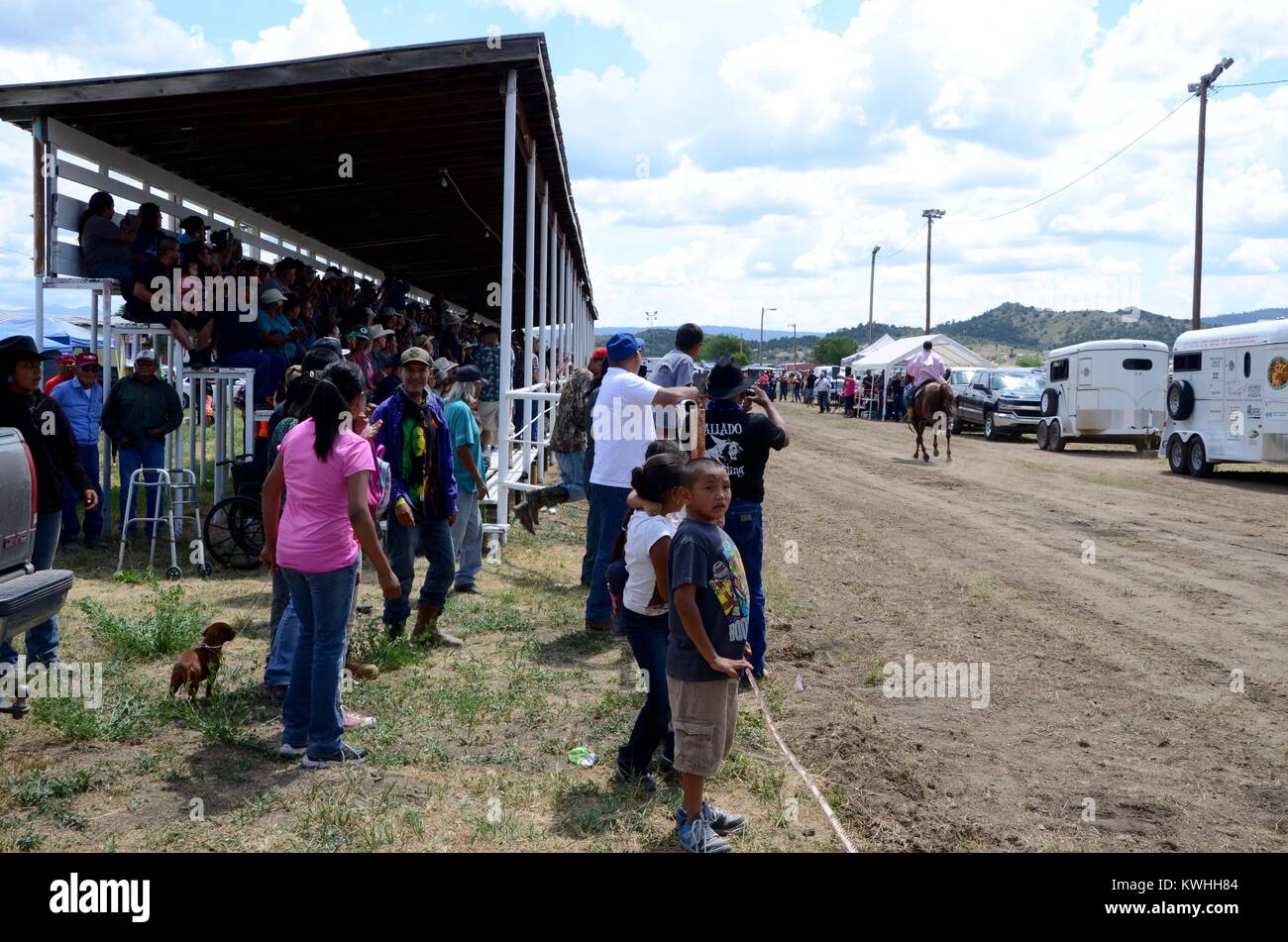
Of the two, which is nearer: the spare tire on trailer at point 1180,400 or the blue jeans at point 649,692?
the blue jeans at point 649,692

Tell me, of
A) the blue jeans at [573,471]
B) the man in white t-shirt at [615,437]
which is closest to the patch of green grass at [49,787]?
the man in white t-shirt at [615,437]

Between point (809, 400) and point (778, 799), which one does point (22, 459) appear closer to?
point (778, 799)

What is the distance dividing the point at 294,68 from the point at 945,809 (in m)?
8.12

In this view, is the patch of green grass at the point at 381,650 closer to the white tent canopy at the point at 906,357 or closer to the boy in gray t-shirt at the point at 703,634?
the boy in gray t-shirt at the point at 703,634

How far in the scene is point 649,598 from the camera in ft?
16.7

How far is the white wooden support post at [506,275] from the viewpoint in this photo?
10.7 m

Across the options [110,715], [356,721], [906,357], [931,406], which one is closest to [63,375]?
[110,715]

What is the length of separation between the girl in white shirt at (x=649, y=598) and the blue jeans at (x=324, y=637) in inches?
53.7

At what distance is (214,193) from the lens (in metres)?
14.7

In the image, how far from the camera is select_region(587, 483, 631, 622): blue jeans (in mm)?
7621

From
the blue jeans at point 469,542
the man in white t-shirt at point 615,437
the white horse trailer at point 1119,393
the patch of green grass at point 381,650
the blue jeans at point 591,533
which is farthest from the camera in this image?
the white horse trailer at point 1119,393

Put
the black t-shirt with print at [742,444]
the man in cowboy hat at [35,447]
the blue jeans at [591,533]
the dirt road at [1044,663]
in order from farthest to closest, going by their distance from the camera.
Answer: the blue jeans at [591,533] → the black t-shirt with print at [742,444] → the man in cowboy hat at [35,447] → the dirt road at [1044,663]

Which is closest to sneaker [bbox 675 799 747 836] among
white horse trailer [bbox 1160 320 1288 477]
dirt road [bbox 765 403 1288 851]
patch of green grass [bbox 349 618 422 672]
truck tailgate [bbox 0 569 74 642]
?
dirt road [bbox 765 403 1288 851]
